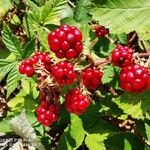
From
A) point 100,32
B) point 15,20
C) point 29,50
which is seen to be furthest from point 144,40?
point 15,20

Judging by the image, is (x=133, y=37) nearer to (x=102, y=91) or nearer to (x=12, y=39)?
(x=102, y=91)

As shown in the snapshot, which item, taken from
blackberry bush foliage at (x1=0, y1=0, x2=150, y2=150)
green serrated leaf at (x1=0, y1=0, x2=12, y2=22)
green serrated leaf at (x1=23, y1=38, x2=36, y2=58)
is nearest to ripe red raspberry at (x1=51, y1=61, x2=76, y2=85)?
blackberry bush foliage at (x1=0, y1=0, x2=150, y2=150)

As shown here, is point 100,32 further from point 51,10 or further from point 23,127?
point 23,127

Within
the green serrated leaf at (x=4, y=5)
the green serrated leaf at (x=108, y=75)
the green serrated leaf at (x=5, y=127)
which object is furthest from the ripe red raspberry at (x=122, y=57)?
the green serrated leaf at (x=4, y=5)

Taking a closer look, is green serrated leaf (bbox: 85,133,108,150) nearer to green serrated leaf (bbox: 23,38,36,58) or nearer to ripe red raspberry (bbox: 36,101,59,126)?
ripe red raspberry (bbox: 36,101,59,126)

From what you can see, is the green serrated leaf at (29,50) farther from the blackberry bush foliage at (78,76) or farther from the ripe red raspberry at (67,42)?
the ripe red raspberry at (67,42)

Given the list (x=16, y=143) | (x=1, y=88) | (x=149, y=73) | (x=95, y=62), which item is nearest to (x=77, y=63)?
(x=95, y=62)

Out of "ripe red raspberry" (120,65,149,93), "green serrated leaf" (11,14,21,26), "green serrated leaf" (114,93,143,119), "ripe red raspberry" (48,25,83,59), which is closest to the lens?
"ripe red raspberry" (120,65,149,93)
